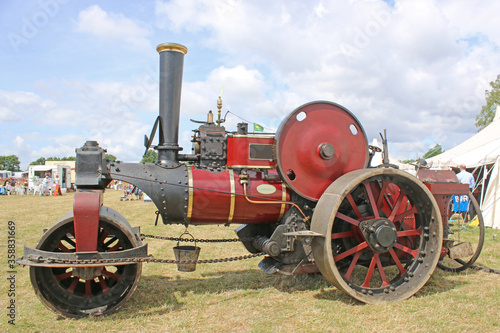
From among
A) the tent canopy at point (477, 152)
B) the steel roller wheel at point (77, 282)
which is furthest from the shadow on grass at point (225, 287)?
the tent canopy at point (477, 152)

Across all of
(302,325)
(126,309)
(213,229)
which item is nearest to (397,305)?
(302,325)

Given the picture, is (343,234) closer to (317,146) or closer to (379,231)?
(379,231)

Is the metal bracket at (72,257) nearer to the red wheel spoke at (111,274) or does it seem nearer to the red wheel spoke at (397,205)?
the red wheel spoke at (111,274)

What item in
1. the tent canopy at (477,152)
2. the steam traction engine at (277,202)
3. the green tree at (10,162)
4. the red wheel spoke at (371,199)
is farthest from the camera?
the green tree at (10,162)

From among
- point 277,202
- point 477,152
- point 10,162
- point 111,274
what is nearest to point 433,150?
point 477,152

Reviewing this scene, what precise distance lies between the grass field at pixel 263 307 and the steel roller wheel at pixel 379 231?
214mm

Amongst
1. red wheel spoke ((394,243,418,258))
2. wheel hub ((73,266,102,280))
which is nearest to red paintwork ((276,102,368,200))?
red wheel spoke ((394,243,418,258))

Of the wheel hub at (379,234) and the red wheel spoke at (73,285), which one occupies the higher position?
the wheel hub at (379,234)

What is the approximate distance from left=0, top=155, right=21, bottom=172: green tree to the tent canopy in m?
86.7

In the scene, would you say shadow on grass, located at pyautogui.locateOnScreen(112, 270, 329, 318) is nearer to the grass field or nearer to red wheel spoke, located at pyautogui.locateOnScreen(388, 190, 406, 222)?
the grass field

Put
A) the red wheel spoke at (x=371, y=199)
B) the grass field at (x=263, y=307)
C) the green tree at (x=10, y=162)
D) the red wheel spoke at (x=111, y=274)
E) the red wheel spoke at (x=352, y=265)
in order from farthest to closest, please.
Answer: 1. the green tree at (x=10, y=162)
2. the red wheel spoke at (x=371, y=199)
3. the red wheel spoke at (x=352, y=265)
4. the red wheel spoke at (x=111, y=274)
5. the grass field at (x=263, y=307)

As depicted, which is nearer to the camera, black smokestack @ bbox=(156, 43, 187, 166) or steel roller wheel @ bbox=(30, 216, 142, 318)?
steel roller wheel @ bbox=(30, 216, 142, 318)

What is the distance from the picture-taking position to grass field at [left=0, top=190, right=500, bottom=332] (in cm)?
322

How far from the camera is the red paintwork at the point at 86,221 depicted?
134 inches
